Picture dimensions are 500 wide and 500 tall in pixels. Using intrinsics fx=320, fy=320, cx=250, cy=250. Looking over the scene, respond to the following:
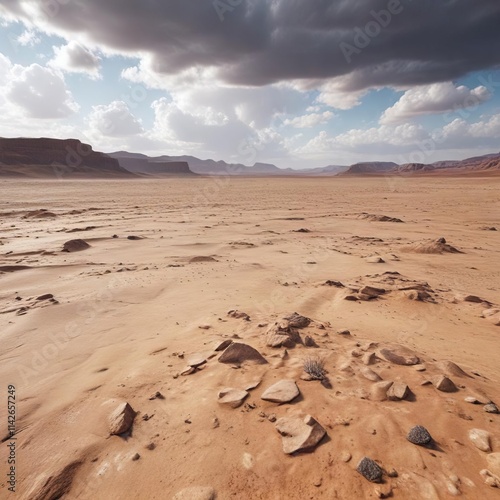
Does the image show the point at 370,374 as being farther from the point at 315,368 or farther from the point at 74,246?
the point at 74,246

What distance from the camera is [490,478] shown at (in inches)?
73.8

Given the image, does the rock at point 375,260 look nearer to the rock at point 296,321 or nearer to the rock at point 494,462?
the rock at point 296,321

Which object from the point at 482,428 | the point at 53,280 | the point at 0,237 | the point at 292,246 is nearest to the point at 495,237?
the point at 292,246

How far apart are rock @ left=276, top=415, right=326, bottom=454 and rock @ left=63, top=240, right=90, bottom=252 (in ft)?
25.9

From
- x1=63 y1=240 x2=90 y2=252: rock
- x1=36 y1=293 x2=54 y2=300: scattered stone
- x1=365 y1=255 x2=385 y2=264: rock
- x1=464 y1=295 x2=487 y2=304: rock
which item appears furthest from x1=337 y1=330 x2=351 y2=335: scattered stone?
x1=63 y1=240 x2=90 y2=252: rock

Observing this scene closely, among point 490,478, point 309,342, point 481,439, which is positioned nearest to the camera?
point 490,478

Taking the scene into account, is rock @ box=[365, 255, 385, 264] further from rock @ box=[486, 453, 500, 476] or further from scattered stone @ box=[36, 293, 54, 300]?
scattered stone @ box=[36, 293, 54, 300]

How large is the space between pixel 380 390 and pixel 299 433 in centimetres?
86

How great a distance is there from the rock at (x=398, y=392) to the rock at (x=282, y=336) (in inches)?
43.1

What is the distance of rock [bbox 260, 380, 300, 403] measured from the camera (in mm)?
2614

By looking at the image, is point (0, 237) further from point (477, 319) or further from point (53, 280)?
point (477, 319)

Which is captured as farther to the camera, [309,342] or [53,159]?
[53,159]

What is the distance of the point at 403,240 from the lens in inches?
403

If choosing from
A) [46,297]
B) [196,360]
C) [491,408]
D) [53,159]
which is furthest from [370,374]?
[53,159]
